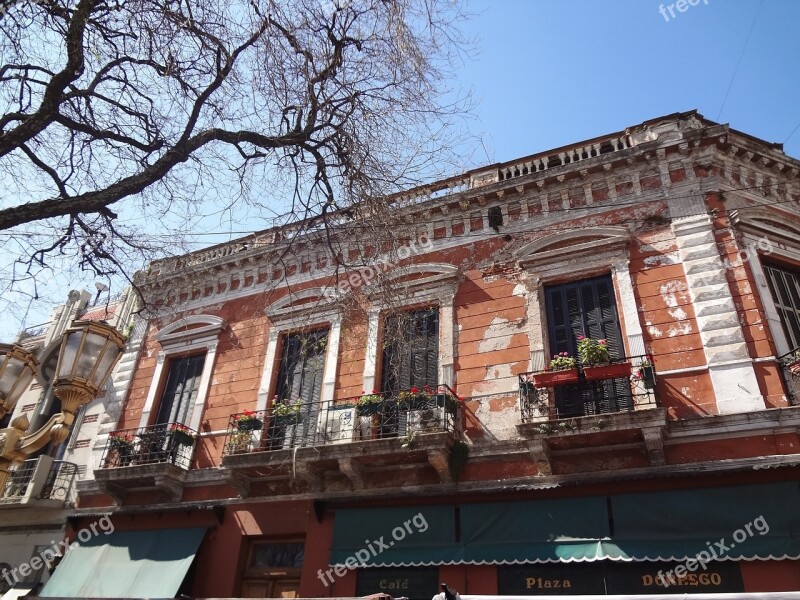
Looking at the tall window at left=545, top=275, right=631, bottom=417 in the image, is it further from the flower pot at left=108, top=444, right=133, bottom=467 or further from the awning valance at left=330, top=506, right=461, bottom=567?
the flower pot at left=108, top=444, right=133, bottom=467

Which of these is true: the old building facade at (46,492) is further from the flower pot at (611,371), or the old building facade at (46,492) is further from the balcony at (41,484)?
the flower pot at (611,371)

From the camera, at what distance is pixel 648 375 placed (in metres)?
9.15

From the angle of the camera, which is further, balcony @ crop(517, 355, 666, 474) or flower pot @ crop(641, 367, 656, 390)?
flower pot @ crop(641, 367, 656, 390)

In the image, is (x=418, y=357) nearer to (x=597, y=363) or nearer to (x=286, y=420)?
(x=286, y=420)

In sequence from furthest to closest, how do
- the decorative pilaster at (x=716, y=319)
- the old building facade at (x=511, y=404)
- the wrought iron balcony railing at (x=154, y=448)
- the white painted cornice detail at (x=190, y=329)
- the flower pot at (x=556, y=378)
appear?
the white painted cornice detail at (x=190, y=329) → the wrought iron balcony railing at (x=154, y=448) → the flower pot at (x=556, y=378) → the decorative pilaster at (x=716, y=319) → the old building facade at (x=511, y=404)

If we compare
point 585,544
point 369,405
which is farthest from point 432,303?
point 585,544

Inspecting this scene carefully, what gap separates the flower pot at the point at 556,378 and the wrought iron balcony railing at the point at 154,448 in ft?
23.8

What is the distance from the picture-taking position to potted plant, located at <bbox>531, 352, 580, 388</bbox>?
946cm

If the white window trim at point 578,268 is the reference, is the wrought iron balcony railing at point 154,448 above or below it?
below

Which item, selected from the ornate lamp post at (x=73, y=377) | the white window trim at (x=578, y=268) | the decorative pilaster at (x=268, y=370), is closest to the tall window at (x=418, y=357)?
the white window trim at (x=578, y=268)

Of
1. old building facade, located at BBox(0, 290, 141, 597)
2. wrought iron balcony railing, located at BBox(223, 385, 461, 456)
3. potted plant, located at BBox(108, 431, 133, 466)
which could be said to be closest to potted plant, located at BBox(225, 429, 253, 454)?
wrought iron balcony railing, located at BBox(223, 385, 461, 456)

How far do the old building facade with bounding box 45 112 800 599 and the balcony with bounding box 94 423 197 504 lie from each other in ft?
0.16

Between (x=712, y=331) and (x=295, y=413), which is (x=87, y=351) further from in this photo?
(x=712, y=331)

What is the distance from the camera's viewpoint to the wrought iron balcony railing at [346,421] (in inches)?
402
